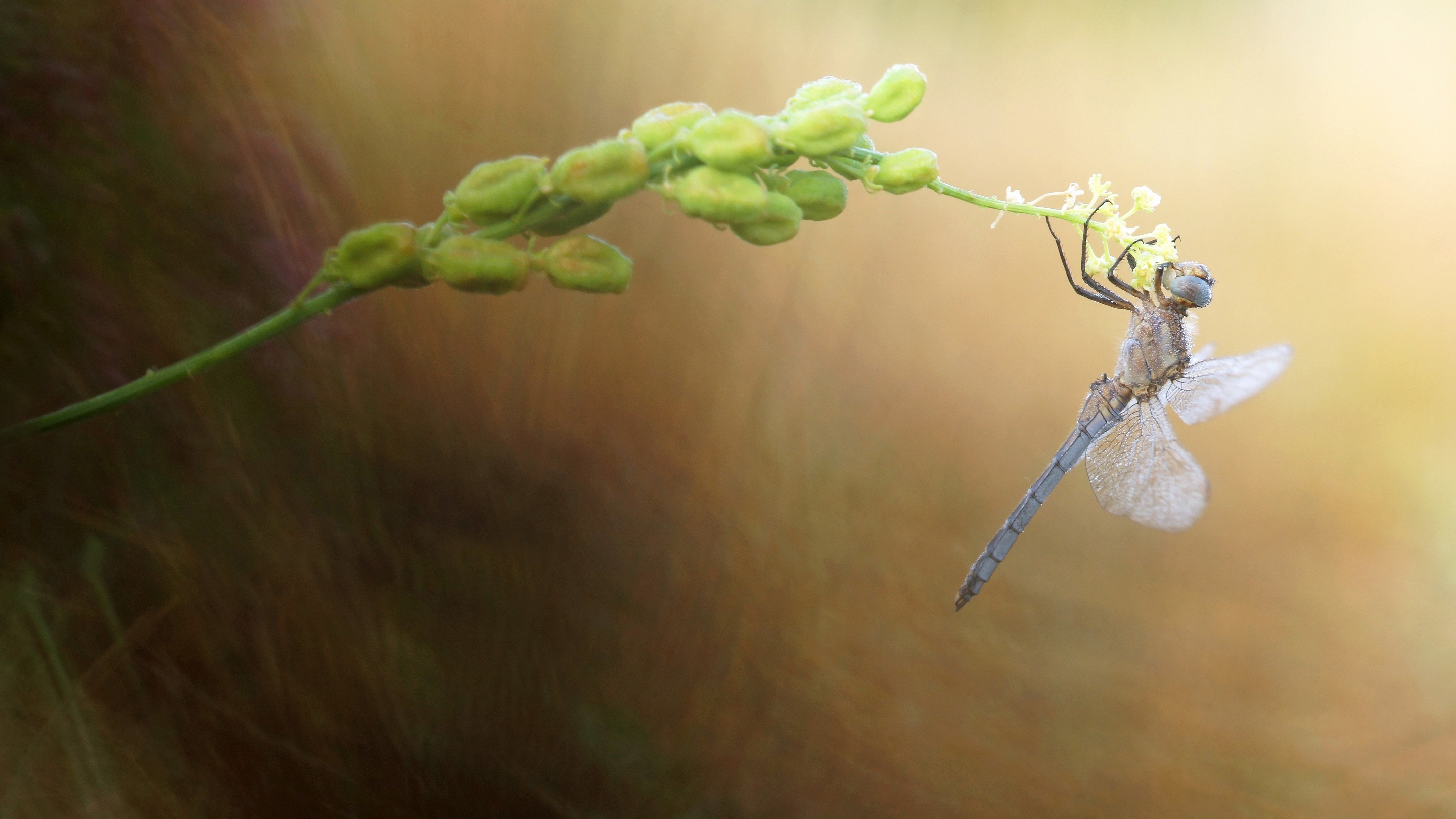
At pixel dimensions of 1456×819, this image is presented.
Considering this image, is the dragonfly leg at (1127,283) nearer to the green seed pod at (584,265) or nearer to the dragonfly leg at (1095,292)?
the dragonfly leg at (1095,292)

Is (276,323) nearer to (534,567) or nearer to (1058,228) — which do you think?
(534,567)

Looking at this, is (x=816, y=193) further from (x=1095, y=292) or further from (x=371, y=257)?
(x=1095, y=292)

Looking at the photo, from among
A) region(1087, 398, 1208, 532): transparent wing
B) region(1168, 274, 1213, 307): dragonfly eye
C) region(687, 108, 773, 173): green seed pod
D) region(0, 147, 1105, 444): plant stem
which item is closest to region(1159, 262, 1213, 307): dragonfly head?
region(1168, 274, 1213, 307): dragonfly eye

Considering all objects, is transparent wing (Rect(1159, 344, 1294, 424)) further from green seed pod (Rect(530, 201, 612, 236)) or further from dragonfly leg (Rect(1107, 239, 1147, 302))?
green seed pod (Rect(530, 201, 612, 236))

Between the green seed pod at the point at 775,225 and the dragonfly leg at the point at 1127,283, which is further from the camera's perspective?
the dragonfly leg at the point at 1127,283

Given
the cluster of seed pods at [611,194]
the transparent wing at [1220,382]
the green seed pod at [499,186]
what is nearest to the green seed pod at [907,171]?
the cluster of seed pods at [611,194]

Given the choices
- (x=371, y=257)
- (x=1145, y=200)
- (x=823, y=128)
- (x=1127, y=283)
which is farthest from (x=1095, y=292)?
(x=371, y=257)
